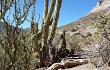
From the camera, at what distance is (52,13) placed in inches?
505

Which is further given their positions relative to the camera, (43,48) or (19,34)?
(43,48)

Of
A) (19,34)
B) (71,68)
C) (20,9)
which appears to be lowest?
(71,68)

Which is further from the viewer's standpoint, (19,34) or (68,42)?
(68,42)

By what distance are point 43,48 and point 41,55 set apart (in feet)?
1.23

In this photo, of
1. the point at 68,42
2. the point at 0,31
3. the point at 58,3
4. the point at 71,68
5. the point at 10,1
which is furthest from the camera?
the point at 68,42

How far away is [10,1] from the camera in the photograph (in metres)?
4.66

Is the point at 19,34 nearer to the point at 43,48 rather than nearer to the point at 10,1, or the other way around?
the point at 10,1

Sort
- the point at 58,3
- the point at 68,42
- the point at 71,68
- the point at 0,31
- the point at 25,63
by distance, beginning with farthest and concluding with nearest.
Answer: the point at 68,42 < the point at 58,3 < the point at 71,68 < the point at 25,63 < the point at 0,31

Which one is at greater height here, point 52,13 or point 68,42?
point 52,13

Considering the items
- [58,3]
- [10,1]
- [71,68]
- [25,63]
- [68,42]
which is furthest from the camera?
[68,42]

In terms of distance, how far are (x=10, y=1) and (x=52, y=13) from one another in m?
8.21

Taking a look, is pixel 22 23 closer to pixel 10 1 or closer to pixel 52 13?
pixel 10 1

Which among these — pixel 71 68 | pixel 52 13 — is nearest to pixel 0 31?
pixel 71 68

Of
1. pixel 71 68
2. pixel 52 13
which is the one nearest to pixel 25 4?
pixel 71 68
